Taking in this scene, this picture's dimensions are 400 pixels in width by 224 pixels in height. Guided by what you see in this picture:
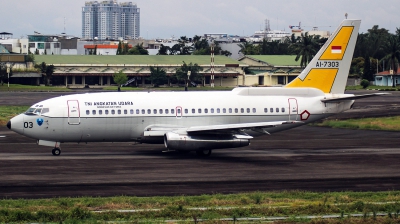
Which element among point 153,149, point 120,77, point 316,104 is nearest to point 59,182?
point 153,149

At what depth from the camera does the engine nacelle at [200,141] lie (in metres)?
36.5

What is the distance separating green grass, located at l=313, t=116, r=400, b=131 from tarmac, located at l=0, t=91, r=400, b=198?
7.14 metres

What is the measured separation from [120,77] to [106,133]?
299 ft

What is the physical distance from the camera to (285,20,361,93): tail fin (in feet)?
136

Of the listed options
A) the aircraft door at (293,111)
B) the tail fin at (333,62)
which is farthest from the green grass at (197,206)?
the tail fin at (333,62)

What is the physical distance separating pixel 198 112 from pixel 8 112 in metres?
33.9

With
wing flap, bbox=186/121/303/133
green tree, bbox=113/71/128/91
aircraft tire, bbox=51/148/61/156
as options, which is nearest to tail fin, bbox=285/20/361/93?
wing flap, bbox=186/121/303/133

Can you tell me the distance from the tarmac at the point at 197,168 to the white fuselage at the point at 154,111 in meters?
1.37

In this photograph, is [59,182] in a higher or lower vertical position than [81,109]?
lower

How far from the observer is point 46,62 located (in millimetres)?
144625

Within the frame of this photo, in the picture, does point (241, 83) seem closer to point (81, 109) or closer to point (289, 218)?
point (81, 109)

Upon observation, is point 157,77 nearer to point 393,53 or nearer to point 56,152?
point 393,53

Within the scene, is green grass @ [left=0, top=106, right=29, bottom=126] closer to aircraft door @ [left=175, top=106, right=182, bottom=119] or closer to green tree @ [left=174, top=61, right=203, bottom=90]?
aircraft door @ [left=175, top=106, right=182, bottom=119]

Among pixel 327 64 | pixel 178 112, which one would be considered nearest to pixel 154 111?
pixel 178 112
